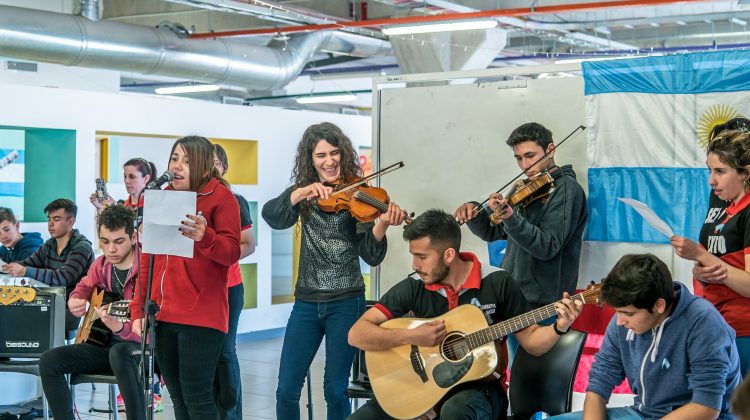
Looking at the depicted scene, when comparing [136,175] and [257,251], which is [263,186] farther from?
[136,175]

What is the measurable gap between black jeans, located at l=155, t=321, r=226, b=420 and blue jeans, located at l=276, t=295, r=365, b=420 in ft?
1.00

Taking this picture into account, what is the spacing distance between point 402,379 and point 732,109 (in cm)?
200

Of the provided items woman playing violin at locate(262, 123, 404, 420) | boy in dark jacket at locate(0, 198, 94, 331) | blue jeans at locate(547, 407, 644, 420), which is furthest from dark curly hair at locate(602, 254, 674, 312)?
boy in dark jacket at locate(0, 198, 94, 331)

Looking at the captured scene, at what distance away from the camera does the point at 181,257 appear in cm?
390

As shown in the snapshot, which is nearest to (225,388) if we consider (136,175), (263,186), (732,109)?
(136,175)

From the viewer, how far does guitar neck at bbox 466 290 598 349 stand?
3.35 meters

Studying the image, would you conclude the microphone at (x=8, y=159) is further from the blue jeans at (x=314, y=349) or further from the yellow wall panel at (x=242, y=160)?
the blue jeans at (x=314, y=349)

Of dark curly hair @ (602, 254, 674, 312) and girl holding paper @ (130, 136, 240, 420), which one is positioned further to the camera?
girl holding paper @ (130, 136, 240, 420)

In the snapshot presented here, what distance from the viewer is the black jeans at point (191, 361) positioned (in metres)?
3.84

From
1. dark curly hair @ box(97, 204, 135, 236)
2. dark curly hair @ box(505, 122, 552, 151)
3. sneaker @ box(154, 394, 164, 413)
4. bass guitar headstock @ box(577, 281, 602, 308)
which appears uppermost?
dark curly hair @ box(505, 122, 552, 151)

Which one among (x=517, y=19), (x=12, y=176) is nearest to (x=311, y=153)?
(x=12, y=176)

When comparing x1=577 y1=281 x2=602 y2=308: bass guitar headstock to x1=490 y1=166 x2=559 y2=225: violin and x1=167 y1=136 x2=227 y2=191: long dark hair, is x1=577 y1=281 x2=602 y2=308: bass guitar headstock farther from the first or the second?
x1=167 y1=136 x2=227 y2=191: long dark hair

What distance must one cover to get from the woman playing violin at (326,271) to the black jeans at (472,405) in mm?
464

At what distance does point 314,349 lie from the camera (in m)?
4.10
